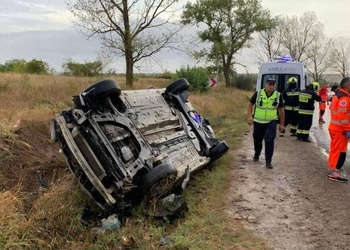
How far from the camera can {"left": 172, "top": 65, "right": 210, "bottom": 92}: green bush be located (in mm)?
25375

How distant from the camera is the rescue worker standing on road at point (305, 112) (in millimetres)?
9414

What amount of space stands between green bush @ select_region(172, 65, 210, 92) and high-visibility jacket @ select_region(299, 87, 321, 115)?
15.8 m

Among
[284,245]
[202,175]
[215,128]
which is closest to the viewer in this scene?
[284,245]

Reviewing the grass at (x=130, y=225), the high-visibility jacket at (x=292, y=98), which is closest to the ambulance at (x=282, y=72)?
the high-visibility jacket at (x=292, y=98)

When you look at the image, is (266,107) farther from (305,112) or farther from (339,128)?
(305,112)

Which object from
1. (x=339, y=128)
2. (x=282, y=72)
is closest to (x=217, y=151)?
(x=339, y=128)

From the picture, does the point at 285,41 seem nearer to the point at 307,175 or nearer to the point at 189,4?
the point at 189,4

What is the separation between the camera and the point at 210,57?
120 feet

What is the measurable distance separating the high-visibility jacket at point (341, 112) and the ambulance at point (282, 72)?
6239 millimetres

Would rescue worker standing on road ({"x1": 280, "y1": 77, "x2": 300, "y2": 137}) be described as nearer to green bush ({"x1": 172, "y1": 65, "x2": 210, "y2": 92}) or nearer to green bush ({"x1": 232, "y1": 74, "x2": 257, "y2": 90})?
green bush ({"x1": 172, "y1": 65, "x2": 210, "y2": 92})

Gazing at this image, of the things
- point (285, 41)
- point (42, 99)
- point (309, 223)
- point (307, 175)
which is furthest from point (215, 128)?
point (285, 41)

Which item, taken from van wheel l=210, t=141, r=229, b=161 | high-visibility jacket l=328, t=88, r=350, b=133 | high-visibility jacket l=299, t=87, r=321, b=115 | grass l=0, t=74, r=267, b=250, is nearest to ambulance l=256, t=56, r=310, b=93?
high-visibility jacket l=299, t=87, r=321, b=115

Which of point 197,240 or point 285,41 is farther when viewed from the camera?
point 285,41

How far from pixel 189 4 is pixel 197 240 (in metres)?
34.4
